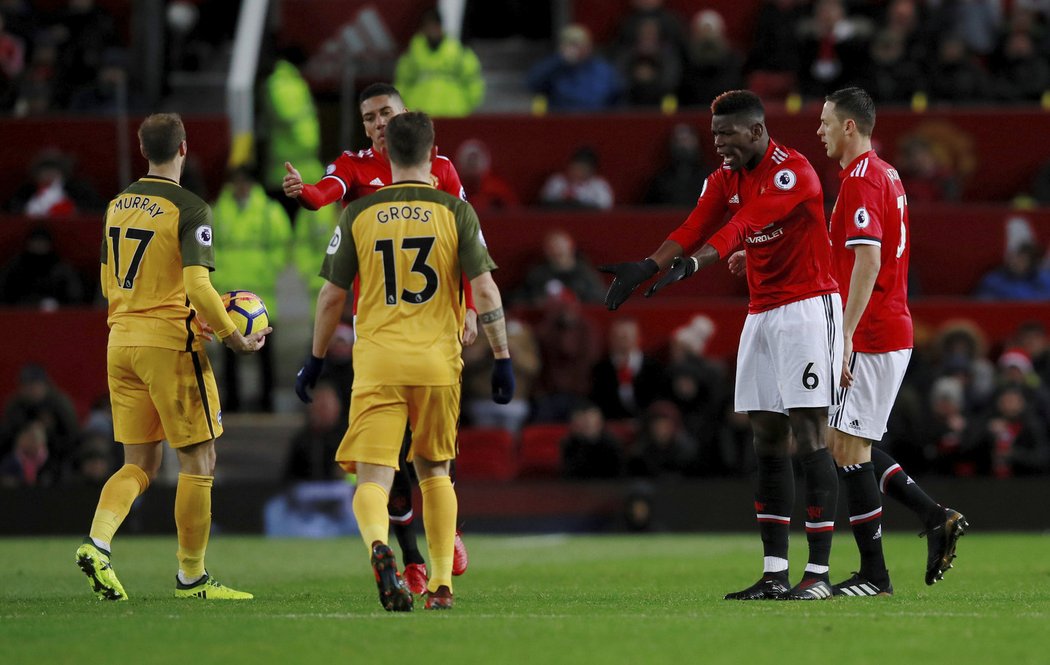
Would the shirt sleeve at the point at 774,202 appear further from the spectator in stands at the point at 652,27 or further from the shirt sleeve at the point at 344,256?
the spectator in stands at the point at 652,27

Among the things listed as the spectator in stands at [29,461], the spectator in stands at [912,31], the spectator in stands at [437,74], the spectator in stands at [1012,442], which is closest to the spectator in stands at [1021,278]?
the spectator in stands at [1012,442]

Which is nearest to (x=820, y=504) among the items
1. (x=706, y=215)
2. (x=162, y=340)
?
(x=706, y=215)

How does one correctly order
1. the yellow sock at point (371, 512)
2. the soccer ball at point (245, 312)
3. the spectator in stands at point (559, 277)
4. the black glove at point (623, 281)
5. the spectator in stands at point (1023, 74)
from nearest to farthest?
the yellow sock at point (371, 512) → the black glove at point (623, 281) → the soccer ball at point (245, 312) → the spectator in stands at point (559, 277) → the spectator in stands at point (1023, 74)

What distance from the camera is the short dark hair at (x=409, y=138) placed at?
24.3 ft

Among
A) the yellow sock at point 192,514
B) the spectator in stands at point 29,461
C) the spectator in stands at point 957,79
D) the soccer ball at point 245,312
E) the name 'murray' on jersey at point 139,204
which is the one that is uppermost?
the spectator in stands at point 957,79

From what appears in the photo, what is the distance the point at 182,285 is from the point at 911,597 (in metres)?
4.07

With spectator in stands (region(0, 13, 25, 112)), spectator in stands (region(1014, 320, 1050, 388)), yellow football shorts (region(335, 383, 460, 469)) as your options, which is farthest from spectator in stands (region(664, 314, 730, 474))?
spectator in stands (region(0, 13, 25, 112))

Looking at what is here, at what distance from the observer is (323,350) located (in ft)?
24.8

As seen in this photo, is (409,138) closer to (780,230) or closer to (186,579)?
(780,230)

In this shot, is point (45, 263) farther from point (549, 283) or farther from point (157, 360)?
point (157, 360)

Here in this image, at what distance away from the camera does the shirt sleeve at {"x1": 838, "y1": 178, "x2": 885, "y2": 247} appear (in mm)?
8078

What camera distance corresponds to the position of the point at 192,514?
8.45 metres

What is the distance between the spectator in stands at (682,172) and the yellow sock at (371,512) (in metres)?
11.3

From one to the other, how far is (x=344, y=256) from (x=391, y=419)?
2.53ft
